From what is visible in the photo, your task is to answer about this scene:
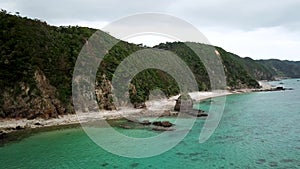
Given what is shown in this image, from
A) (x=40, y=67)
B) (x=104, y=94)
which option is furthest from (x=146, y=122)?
(x=40, y=67)

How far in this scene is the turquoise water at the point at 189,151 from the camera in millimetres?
23172

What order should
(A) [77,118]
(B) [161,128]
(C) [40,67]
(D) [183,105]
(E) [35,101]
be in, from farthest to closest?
(D) [183,105], (C) [40,67], (A) [77,118], (E) [35,101], (B) [161,128]

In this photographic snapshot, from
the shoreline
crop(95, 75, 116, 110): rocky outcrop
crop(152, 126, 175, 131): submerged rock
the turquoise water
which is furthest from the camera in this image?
crop(95, 75, 116, 110): rocky outcrop

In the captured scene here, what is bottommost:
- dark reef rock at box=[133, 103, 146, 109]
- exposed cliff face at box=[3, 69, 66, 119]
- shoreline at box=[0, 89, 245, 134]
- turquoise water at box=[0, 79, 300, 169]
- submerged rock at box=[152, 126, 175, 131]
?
turquoise water at box=[0, 79, 300, 169]

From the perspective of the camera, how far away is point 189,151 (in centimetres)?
2645

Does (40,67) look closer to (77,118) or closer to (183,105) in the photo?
(77,118)

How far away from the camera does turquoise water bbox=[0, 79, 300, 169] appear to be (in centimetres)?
2317

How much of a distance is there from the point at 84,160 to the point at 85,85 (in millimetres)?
24731

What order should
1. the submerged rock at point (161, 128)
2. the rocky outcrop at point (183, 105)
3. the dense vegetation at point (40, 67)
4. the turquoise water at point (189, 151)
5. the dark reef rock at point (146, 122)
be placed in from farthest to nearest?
the rocky outcrop at point (183, 105)
the dense vegetation at point (40, 67)
the dark reef rock at point (146, 122)
the submerged rock at point (161, 128)
the turquoise water at point (189, 151)

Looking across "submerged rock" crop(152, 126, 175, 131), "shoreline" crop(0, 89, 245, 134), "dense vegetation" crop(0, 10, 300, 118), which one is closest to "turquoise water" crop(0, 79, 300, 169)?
"submerged rock" crop(152, 126, 175, 131)

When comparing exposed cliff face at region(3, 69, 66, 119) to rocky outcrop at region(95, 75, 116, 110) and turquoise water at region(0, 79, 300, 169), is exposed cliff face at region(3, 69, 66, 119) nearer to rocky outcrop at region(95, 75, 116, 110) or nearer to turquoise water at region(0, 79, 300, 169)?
rocky outcrop at region(95, 75, 116, 110)

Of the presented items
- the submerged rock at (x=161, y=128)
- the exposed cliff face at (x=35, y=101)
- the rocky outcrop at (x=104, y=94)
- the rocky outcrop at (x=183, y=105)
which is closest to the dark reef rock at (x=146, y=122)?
the submerged rock at (x=161, y=128)

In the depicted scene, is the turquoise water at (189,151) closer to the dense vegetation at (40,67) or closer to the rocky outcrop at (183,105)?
the dense vegetation at (40,67)

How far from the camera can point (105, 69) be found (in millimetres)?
54000
